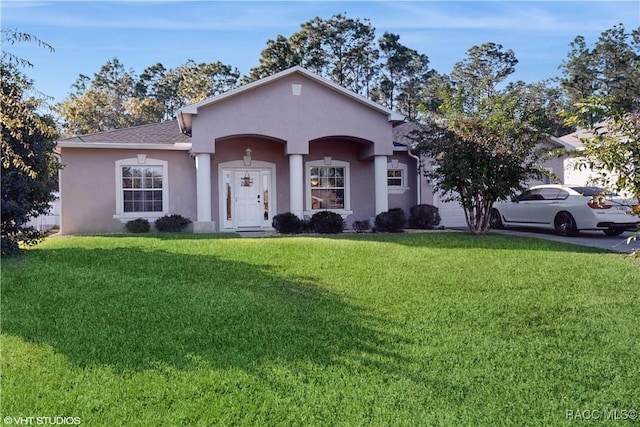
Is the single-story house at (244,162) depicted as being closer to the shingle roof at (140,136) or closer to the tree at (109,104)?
the shingle roof at (140,136)

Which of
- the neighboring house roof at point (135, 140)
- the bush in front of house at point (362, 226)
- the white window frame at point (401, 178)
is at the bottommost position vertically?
the bush in front of house at point (362, 226)

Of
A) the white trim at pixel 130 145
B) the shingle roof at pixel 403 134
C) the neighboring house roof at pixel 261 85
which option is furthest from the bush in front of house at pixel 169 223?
the shingle roof at pixel 403 134

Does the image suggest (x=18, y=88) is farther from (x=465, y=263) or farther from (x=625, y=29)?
(x=625, y=29)

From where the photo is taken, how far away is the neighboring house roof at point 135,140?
15.6m

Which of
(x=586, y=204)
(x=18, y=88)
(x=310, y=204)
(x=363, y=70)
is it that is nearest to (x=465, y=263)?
(x=586, y=204)

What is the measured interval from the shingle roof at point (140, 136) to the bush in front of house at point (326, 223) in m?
5.69

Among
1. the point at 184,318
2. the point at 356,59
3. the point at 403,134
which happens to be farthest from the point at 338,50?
the point at 184,318

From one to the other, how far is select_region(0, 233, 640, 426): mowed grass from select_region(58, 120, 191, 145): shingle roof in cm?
806

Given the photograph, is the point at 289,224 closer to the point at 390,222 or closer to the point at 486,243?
the point at 390,222

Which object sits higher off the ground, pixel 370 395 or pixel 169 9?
pixel 169 9

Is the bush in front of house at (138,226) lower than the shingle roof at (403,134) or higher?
lower

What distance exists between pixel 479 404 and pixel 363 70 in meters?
44.6

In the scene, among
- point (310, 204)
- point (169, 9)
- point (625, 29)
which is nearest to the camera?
point (169, 9)

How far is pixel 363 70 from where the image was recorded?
4572 centimetres
